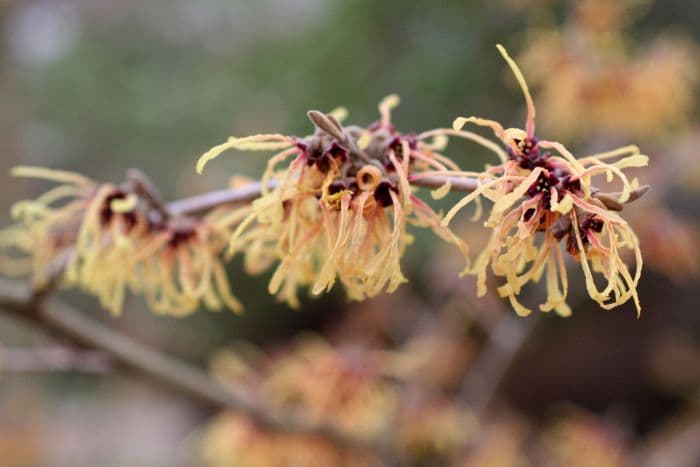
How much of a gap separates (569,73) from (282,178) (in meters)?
0.80

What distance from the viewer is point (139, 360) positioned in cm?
73

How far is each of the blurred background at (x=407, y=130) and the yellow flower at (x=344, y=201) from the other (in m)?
0.44

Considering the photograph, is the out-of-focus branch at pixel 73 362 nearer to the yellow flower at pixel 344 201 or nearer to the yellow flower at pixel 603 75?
the yellow flower at pixel 344 201

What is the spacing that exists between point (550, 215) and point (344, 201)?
0.38 feet

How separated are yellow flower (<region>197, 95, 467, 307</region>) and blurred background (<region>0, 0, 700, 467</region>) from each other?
444mm

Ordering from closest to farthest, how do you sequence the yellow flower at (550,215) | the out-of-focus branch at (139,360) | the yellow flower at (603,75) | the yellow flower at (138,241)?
1. the yellow flower at (550,215)
2. the yellow flower at (138,241)
3. the out-of-focus branch at (139,360)
4. the yellow flower at (603,75)

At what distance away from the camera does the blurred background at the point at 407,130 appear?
3.78ft

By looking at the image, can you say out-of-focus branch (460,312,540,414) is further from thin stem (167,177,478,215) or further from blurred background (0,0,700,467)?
thin stem (167,177,478,215)

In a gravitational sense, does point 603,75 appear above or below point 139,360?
above

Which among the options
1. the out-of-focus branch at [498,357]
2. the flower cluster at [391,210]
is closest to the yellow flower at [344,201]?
the flower cluster at [391,210]

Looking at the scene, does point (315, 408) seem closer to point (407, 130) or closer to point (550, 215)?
point (550, 215)

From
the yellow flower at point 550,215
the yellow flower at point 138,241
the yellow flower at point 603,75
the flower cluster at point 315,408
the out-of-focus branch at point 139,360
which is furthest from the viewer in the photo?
the yellow flower at point 603,75

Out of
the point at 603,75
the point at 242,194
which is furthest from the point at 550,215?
the point at 603,75

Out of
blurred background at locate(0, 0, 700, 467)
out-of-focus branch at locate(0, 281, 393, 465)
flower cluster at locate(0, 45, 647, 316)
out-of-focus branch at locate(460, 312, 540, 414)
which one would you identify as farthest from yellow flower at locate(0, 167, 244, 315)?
out-of-focus branch at locate(460, 312, 540, 414)
